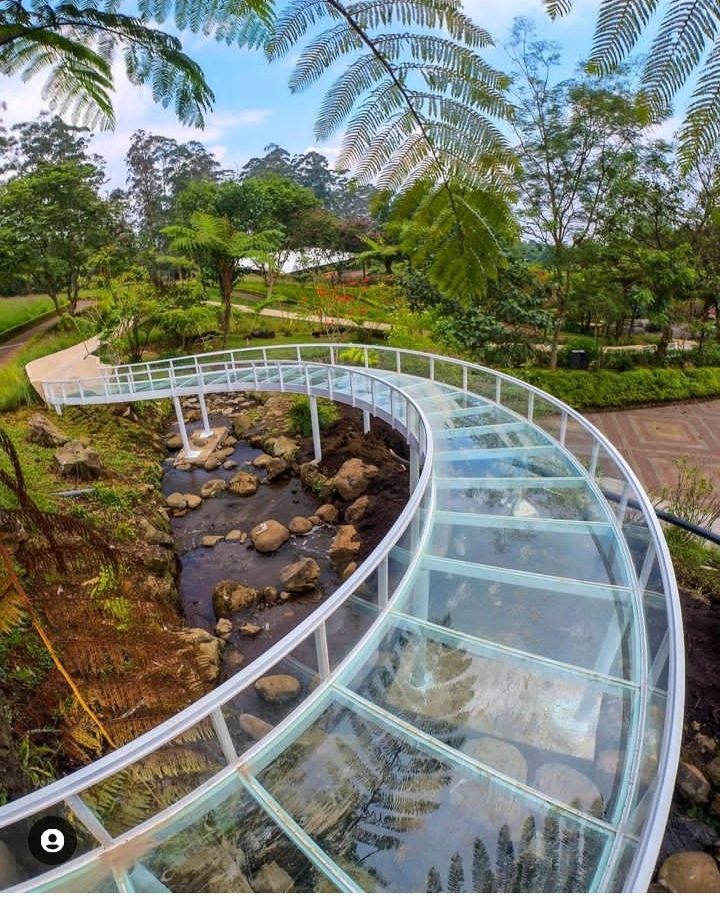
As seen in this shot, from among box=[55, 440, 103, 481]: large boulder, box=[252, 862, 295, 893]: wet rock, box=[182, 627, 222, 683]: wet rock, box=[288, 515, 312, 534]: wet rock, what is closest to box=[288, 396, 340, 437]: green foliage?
box=[288, 515, 312, 534]: wet rock

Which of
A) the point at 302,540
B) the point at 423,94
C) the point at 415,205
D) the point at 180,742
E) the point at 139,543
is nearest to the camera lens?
the point at 423,94

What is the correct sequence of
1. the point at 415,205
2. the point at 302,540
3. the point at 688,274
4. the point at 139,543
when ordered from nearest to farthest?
the point at 415,205 < the point at 139,543 < the point at 302,540 < the point at 688,274

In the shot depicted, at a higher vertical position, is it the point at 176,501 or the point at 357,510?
the point at 357,510

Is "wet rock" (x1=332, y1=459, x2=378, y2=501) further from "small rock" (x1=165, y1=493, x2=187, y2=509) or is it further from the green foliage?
"small rock" (x1=165, y1=493, x2=187, y2=509)

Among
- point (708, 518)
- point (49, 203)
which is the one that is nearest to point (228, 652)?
point (708, 518)

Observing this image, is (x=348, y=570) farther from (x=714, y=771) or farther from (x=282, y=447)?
(x=282, y=447)

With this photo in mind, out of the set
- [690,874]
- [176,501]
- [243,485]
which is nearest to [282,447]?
[243,485]

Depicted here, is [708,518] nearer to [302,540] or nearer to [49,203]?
[302,540]
